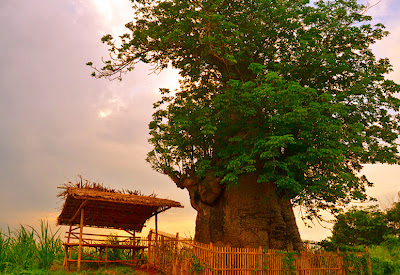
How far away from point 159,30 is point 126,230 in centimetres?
966

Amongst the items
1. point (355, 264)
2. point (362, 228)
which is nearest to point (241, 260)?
point (355, 264)

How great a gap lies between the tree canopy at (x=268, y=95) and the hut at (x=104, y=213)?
201cm

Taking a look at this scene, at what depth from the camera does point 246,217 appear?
50.1 feet

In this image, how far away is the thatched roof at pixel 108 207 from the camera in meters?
14.8

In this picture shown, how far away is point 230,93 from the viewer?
13914 mm

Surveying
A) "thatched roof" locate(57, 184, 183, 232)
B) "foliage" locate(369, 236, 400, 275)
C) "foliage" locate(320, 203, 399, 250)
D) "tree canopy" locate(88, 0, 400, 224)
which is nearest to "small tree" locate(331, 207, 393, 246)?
"foliage" locate(320, 203, 399, 250)

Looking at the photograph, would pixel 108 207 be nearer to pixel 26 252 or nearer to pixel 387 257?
pixel 26 252

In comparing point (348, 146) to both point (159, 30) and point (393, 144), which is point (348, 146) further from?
point (159, 30)

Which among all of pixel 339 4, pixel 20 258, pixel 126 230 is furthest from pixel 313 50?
pixel 20 258

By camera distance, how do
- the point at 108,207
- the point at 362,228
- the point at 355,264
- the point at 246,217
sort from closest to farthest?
the point at 355,264, the point at 246,217, the point at 108,207, the point at 362,228

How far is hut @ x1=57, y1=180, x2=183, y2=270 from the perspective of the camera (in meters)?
14.9

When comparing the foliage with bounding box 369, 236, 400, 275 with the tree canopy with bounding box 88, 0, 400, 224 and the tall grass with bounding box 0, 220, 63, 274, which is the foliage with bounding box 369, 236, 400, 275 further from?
the tall grass with bounding box 0, 220, 63, 274

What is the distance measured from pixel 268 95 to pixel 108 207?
9003 mm

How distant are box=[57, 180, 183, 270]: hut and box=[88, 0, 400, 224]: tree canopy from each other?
2.01 m
